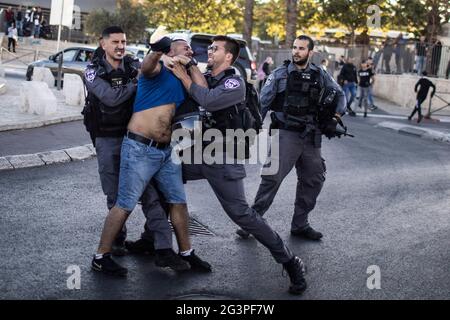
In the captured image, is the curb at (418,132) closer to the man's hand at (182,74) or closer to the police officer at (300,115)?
the police officer at (300,115)

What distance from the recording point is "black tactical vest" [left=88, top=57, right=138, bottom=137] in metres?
5.15

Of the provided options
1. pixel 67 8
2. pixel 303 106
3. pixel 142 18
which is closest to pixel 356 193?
pixel 303 106

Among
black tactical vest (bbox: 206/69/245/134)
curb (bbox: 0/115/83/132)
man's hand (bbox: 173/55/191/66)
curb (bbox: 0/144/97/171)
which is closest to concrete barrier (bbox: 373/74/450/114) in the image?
curb (bbox: 0/115/83/132)

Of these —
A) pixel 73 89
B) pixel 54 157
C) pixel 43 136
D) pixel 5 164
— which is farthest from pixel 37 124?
pixel 73 89

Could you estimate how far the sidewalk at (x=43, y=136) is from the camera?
926 cm

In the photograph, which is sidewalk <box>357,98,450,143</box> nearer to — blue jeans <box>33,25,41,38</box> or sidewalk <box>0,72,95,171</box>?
sidewalk <box>0,72,95,171</box>

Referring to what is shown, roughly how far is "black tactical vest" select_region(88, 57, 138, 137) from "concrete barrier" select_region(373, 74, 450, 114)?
21.1 meters

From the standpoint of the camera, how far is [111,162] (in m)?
5.30

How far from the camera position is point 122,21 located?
136ft

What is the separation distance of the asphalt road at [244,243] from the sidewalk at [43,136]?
0.38 m

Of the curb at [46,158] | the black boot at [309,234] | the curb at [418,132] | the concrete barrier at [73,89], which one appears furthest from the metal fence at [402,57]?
the black boot at [309,234]

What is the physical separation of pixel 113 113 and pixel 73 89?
1125cm

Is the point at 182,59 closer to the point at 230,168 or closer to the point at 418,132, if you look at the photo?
the point at 230,168

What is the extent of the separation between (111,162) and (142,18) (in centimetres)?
3847
